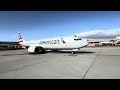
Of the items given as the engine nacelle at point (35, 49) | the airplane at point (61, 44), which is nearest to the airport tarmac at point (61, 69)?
the airplane at point (61, 44)

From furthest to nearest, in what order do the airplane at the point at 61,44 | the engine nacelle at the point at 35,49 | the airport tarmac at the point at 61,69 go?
1. the engine nacelle at the point at 35,49
2. the airplane at the point at 61,44
3. the airport tarmac at the point at 61,69

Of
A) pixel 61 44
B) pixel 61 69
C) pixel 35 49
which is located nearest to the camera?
pixel 61 69

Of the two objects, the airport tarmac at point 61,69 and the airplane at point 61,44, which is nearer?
the airport tarmac at point 61,69

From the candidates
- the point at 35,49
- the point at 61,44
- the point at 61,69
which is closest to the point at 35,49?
the point at 35,49

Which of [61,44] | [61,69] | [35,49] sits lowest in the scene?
[61,69]

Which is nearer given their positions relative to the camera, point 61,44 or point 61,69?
point 61,69

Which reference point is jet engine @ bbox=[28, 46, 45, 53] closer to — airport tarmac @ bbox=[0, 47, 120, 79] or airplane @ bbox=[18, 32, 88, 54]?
airplane @ bbox=[18, 32, 88, 54]

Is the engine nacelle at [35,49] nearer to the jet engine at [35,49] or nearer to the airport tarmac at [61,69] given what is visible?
the jet engine at [35,49]

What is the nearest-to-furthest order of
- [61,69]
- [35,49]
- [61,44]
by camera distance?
[61,69] < [61,44] < [35,49]

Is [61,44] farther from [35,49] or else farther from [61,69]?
[61,69]
